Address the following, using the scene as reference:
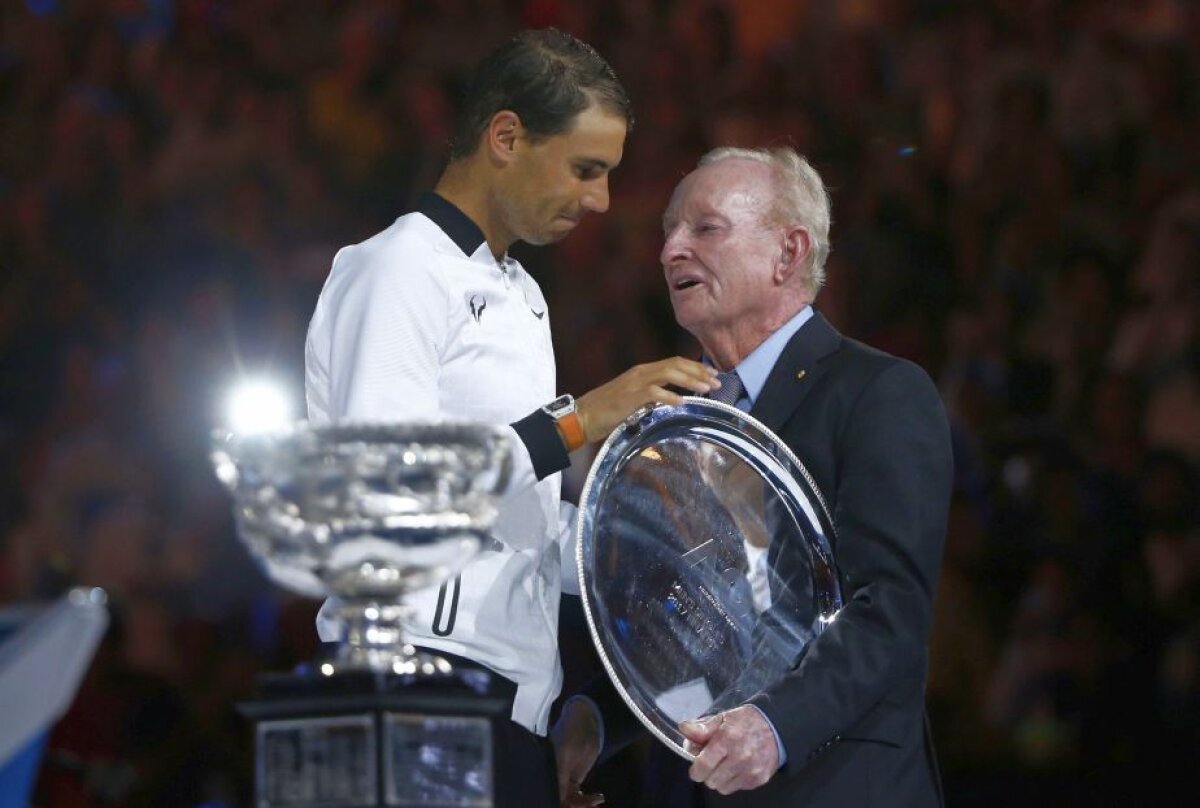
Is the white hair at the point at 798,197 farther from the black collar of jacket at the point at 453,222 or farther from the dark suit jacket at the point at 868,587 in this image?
the black collar of jacket at the point at 453,222

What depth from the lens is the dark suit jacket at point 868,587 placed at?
1.89m

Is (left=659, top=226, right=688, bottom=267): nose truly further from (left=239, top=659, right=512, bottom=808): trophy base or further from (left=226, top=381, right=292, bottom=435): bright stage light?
(left=226, top=381, right=292, bottom=435): bright stage light

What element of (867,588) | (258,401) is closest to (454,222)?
(867,588)

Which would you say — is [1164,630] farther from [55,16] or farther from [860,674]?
[55,16]

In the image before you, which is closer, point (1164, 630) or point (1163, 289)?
point (1164, 630)

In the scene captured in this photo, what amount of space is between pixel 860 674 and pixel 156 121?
3339 millimetres

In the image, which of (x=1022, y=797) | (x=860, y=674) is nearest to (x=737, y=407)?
(x=860, y=674)

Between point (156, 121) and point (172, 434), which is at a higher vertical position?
point (156, 121)

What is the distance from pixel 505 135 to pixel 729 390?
38 cm

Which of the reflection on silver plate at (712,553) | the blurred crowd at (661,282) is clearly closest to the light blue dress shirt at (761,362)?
the reflection on silver plate at (712,553)

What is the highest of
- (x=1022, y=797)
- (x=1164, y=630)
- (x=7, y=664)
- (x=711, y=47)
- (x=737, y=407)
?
(x=711, y=47)

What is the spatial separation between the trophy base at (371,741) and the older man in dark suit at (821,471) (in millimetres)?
379

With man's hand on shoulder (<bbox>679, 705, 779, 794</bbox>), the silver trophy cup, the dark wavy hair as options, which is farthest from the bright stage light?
the silver trophy cup

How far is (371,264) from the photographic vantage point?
6.37ft
